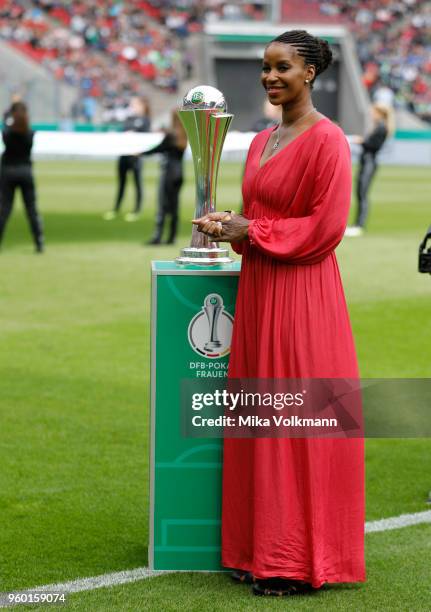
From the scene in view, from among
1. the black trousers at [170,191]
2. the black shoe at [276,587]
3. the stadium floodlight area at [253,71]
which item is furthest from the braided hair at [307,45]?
the stadium floodlight area at [253,71]

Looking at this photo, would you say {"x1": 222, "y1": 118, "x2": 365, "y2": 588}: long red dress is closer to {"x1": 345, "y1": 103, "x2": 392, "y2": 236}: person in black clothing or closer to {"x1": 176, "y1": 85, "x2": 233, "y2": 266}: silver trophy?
{"x1": 176, "y1": 85, "x2": 233, "y2": 266}: silver trophy

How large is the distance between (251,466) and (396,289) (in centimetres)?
855

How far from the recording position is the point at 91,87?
43906mm

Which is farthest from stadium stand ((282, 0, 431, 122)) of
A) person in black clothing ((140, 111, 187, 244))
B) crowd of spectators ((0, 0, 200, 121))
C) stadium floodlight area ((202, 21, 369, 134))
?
person in black clothing ((140, 111, 187, 244))

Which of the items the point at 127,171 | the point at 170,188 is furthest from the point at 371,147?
the point at 127,171

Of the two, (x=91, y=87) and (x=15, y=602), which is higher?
(x=15, y=602)

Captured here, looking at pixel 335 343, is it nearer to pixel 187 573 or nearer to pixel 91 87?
pixel 187 573

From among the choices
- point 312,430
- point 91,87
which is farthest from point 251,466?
point 91,87

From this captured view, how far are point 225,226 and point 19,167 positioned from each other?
11.3 m

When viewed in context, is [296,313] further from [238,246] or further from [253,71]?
[253,71]

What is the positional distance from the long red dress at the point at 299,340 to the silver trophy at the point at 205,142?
0.49ft

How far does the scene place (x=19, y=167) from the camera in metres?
15.1

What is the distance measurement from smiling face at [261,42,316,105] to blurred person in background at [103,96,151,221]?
15056 millimetres

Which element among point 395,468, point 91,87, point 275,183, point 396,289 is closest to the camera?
point 275,183
